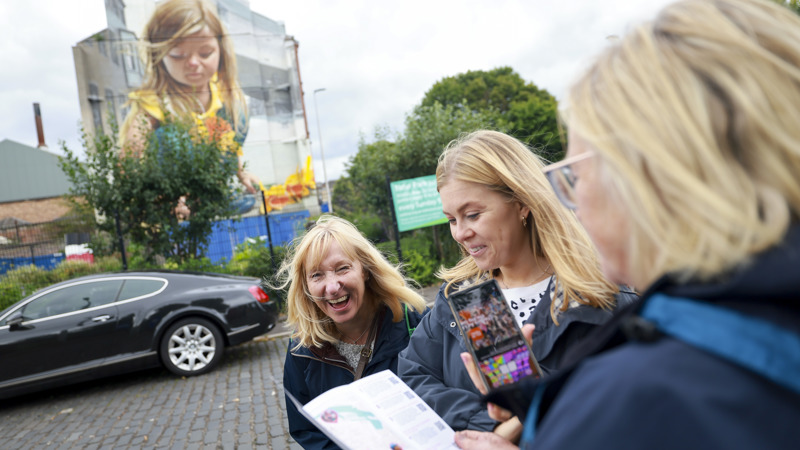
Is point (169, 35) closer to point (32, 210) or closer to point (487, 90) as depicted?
point (32, 210)

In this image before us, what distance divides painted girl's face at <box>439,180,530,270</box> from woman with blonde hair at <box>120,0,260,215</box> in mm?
30847

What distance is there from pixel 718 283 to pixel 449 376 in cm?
138

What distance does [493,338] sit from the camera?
132cm

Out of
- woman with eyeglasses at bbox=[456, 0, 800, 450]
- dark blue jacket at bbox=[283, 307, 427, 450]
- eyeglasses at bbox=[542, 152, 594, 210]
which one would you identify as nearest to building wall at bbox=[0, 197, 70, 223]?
dark blue jacket at bbox=[283, 307, 427, 450]

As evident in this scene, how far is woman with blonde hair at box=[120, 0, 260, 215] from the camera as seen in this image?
31.8 m

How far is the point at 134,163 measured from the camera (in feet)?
35.2

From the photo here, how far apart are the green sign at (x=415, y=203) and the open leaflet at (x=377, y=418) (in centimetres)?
850

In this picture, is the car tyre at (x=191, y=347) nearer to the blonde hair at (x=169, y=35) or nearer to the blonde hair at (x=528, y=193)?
the blonde hair at (x=528, y=193)

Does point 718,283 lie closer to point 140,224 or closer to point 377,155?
point 140,224

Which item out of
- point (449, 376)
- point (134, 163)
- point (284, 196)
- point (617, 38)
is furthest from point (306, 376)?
point (284, 196)

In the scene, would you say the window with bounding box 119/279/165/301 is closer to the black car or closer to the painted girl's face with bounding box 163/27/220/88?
the black car

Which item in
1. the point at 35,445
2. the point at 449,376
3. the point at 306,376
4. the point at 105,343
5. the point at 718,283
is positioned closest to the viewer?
the point at 718,283

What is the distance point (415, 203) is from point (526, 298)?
27.2 feet

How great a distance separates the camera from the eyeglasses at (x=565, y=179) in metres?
0.94
